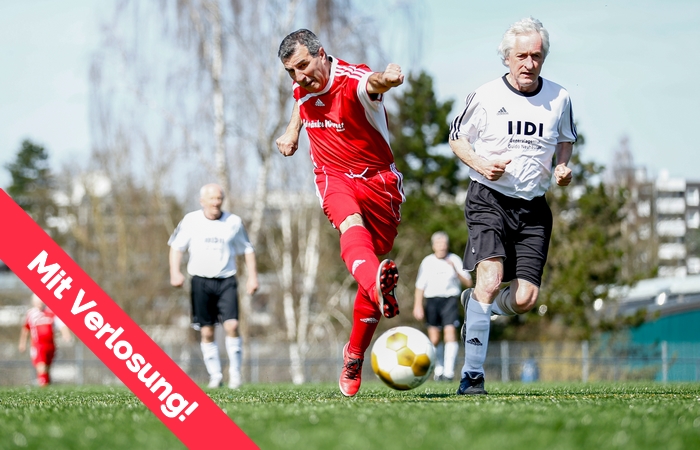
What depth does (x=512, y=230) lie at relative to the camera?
21.2 ft

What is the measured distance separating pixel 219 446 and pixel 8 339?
41.6 metres

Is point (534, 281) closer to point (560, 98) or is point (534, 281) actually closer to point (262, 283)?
point (560, 98)

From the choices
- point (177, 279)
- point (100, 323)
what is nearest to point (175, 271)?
point (177, 279)

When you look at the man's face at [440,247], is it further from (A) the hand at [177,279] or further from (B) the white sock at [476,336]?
(B) the white sock at [476,336]

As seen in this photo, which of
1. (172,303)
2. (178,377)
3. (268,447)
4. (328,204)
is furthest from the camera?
(172,303)

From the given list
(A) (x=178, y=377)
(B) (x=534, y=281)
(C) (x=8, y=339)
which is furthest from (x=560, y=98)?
(C) (x=8, y=339)

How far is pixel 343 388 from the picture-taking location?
20.1 feet

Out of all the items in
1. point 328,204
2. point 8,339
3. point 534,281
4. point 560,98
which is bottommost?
point 8,339

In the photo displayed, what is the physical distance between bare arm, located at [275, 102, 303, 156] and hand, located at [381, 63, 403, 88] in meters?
0.91

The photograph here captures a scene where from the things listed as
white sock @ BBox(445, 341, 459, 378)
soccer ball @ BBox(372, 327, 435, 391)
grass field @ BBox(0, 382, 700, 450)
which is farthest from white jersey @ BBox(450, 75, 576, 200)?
white sock @ BBox(445, 341, 459, 378)

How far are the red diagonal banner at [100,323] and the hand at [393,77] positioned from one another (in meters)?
2.29

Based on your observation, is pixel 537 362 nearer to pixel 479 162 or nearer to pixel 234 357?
pixel 234 357

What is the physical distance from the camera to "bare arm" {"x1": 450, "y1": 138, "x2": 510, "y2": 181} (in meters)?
6.07

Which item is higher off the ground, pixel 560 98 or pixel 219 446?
pixel 560 98
